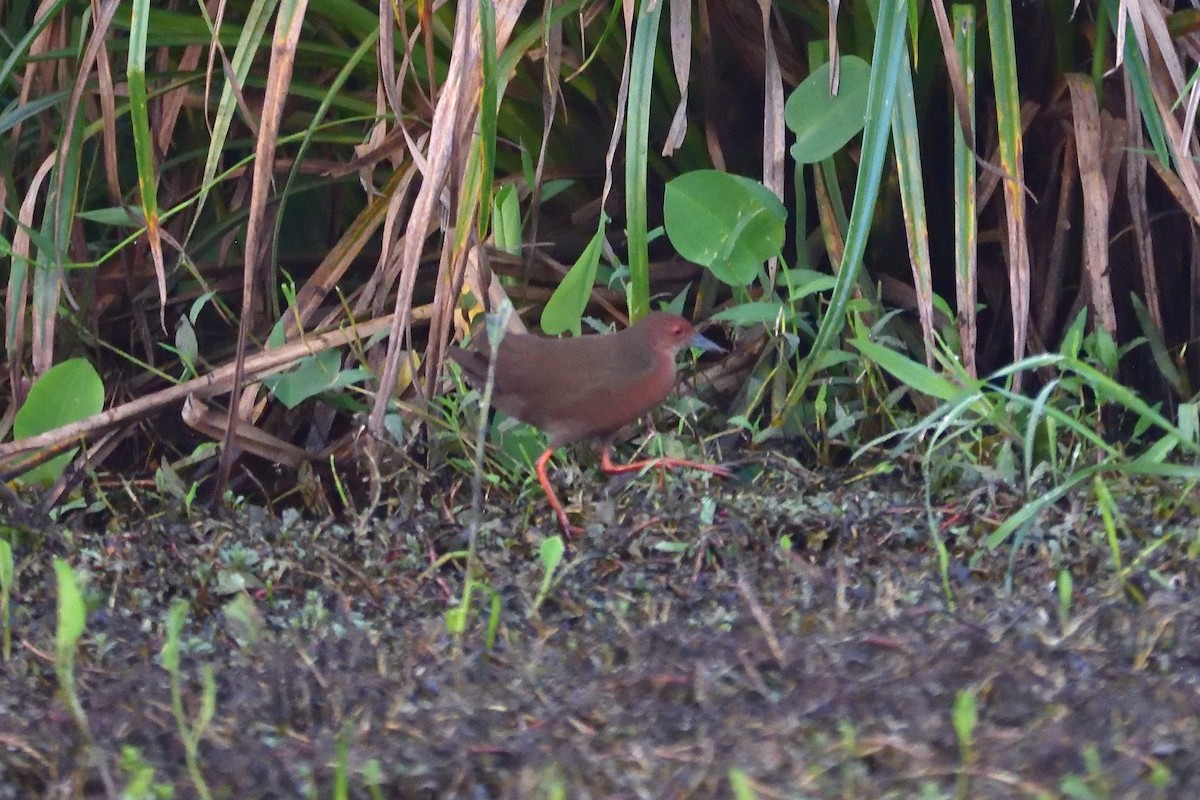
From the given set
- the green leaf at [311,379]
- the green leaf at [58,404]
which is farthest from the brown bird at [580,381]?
the green leaf at [58,404]

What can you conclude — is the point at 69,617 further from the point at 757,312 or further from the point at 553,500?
the point at 757,312

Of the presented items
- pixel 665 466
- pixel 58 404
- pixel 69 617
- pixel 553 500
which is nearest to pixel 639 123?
pixel 665 466

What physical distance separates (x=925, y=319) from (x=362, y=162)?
3.90 ft

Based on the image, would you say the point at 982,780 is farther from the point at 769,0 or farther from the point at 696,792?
the point at 769,0

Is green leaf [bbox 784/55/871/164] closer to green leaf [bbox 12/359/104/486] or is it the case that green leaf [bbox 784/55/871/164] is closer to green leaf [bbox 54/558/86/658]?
green leaf [bbox 12/359/104/486]

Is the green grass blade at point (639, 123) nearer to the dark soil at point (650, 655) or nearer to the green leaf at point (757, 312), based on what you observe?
the green leaf at point (757, 312)

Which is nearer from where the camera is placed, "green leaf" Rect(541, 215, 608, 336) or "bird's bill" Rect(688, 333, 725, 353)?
Answer: "green leaf" Rect(541, 215, 608, 336)

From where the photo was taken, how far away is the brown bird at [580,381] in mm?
2660

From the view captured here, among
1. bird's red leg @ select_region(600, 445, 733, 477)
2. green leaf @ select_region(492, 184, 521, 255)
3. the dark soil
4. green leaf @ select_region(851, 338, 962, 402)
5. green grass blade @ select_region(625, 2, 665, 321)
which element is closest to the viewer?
the dark soil

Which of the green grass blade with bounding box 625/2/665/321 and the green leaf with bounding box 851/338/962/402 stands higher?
the green grass blade with bounding box 625/2/665/321

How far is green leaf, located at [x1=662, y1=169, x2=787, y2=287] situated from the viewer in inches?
113

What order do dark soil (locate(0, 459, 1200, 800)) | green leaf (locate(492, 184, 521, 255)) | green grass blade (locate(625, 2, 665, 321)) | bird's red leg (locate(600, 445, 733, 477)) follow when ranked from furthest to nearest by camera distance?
green leaf (locate(492, 184, 521, 255))
green grass blade (locate(625, 2, 665, 321))
bird's red leg (locate(600, 445, 733, 477))
dark soil (locate(0, 459, 1200, 800))

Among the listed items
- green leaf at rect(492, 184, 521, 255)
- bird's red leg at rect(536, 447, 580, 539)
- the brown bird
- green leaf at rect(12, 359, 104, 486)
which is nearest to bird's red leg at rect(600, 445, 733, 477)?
the brown bird

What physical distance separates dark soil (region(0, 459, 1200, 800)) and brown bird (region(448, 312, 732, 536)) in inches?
6.6
